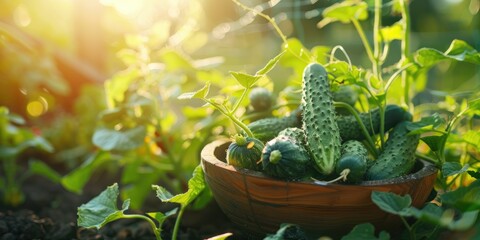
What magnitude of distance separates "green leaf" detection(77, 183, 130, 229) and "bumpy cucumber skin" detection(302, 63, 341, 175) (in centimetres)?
50

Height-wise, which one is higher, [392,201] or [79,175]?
[79,175]

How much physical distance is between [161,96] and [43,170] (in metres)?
0.66

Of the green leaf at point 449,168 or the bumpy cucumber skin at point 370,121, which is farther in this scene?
the bumpy cucumber skin at point 370,121

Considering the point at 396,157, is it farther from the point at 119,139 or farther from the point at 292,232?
the point at 119,139

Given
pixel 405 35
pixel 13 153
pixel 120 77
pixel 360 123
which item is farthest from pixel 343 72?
pixel 13 153

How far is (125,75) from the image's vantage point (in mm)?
2180

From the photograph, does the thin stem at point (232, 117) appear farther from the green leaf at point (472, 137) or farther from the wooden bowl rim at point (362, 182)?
the green leaf at point (472, 137)

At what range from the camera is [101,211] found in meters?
1.46

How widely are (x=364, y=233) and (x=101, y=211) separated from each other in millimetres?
706

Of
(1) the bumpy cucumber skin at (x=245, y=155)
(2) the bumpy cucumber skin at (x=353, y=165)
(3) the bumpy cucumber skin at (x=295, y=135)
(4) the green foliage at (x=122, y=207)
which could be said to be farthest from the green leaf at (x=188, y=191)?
(2) the bumpy cucumber skin at (x=353, y=165)

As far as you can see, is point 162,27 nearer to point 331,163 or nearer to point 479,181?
point 331,163

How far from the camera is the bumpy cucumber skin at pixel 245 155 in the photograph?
136 centimetres

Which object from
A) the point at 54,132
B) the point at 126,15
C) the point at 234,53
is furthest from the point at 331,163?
the point at 234,53

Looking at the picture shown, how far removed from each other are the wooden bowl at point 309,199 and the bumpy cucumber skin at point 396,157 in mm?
62
